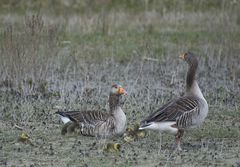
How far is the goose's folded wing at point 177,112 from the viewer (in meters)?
9.88

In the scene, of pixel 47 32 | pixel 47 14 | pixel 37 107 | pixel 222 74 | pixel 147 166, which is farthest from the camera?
pixel 47 14

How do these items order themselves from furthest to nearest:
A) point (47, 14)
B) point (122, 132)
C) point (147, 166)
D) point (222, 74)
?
point (47, 14) < point (222, 74) < point (122, 132) < point (147, 166)

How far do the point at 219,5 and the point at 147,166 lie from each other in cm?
1950

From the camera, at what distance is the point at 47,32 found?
1423 centimetres

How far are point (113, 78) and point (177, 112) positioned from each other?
6195 millimetres

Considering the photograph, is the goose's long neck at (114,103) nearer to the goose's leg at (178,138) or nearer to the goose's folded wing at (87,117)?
the goose's folded wing at (87,117)

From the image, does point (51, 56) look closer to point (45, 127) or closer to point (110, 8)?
point (45, 127)

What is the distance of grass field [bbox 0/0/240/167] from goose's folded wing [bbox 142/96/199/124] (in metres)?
0.41

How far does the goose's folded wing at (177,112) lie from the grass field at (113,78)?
1.33 ft

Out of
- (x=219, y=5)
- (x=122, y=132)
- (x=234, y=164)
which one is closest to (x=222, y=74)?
(x=122, y=132)

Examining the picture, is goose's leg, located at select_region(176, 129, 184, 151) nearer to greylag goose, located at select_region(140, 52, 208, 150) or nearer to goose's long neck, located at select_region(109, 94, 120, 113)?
greylag goose, located at select_region(140, 52, 208, 150)

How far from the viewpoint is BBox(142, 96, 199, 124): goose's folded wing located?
988 cm

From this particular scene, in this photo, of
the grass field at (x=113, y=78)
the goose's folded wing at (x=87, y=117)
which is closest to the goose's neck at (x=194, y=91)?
the grass field at (x=113, y=78)

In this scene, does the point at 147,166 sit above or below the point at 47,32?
below
